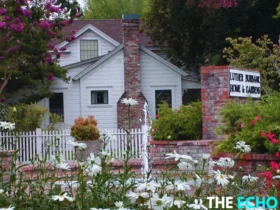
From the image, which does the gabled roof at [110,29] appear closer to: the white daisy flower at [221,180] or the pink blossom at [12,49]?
the pink blossom at [12,49]

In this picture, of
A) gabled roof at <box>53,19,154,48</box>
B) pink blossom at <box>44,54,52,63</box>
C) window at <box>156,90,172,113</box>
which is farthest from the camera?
gabled roof at <box>53,19,154,48</box>

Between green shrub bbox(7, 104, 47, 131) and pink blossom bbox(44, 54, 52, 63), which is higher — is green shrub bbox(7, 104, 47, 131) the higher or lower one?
the lower one

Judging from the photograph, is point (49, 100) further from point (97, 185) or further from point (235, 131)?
point (97, 185)

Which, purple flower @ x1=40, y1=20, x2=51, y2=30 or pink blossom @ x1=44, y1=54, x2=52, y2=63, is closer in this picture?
purple flower @ x1=40, y1=20, x2=51, y2=30

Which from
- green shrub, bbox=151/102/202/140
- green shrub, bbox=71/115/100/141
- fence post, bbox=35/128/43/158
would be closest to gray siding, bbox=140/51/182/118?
green shrub, bbox=71/115/100/141

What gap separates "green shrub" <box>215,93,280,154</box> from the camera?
778 cm

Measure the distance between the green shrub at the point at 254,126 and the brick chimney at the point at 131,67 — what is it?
17934 mm

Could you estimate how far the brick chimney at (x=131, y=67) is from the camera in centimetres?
2725

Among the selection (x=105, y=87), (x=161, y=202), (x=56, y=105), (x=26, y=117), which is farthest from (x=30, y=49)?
(x=161, y=202)

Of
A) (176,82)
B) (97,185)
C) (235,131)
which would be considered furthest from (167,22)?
(97,185)

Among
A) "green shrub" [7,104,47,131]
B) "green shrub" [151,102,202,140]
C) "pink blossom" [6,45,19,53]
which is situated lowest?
"green shrub" [151,102,202,140]

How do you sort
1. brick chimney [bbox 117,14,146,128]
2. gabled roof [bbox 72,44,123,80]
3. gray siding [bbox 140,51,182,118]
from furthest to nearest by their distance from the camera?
gray siding [bbox 140,51,182,118] < gabled roof [bbox 72,44,123,80] < brick chimney [bbox 117,14,146,128]

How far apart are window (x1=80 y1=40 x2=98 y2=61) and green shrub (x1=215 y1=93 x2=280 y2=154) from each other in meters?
23.0

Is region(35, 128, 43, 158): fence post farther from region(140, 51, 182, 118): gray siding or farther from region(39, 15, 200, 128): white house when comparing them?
region(140, 51, 182, 118): gray siding
